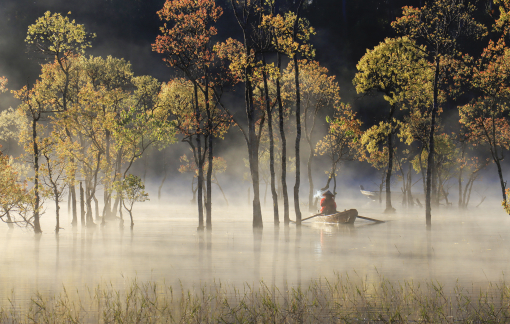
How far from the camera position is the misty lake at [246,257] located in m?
15.6

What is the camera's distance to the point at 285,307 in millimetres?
11039

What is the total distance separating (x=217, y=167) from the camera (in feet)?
257

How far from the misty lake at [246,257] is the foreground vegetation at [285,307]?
→ 4.84 feet

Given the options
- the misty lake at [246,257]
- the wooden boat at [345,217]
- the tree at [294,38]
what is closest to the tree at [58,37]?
the misty lake at [246,257]

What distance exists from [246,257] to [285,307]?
400 inches

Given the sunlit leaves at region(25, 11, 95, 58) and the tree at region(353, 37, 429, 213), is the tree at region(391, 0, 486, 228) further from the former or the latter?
the sunlit leaves at region(25, 11, 95, 58)

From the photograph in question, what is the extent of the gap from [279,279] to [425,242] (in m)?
15.1

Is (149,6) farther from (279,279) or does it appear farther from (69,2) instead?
(279,279)

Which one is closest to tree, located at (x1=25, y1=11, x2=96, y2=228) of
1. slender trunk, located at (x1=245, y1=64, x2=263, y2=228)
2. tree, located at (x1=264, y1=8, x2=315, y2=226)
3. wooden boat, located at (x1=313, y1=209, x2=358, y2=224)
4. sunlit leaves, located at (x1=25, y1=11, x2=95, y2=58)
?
sunlit leaves, located at (x1=25, y1=11, x2=95, y2=58)

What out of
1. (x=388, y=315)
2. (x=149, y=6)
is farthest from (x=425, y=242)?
(x=149, y=6)

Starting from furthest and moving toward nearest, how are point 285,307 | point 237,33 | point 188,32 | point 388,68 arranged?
point 237,33, point 388,68, point 188,32, point 285,307

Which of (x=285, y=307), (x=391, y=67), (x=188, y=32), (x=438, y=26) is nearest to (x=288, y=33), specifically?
(x=188, y=32)

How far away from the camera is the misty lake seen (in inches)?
613

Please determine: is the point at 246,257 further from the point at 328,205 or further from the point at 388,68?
the point at 388,68
